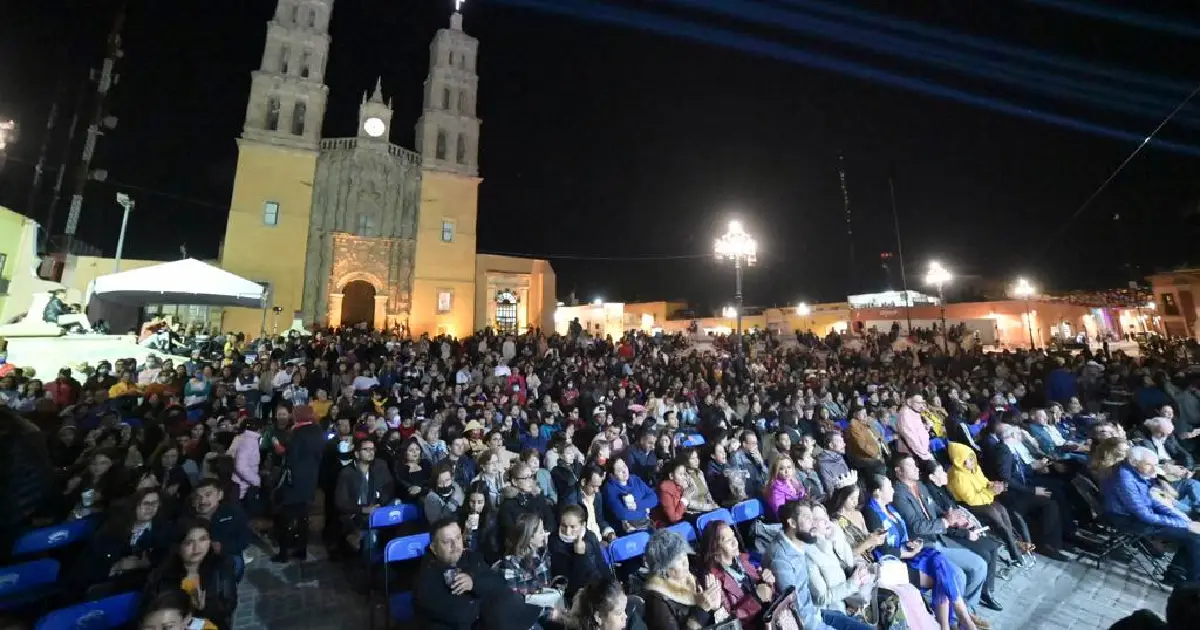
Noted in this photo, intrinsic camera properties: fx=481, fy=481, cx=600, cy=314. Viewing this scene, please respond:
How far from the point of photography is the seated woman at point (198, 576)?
111 inches

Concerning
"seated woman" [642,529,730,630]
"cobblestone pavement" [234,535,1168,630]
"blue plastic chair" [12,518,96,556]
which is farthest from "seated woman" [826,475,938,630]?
"blue plastic chair" [12,518,96,556]

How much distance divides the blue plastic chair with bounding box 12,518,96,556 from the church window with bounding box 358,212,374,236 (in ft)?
73.0

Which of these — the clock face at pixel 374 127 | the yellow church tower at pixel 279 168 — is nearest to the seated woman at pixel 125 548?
the yellow church tower at pixel 279 168

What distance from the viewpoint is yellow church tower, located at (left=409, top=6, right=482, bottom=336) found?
2425 cm

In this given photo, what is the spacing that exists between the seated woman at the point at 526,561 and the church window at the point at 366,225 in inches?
932

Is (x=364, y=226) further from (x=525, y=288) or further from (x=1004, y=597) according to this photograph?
(x=1004, y=597)

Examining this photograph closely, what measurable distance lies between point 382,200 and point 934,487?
25.2 metres

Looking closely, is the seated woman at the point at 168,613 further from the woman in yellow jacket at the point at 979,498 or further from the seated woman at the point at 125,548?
the woman in yellow jacket at the point at 979,498

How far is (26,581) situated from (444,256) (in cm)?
2283

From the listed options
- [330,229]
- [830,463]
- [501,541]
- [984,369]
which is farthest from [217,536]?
[330,229]

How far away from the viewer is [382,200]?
2422cm

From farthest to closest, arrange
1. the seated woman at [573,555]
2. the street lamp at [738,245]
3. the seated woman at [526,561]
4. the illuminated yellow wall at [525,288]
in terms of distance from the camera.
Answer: the illuminated yellow wall at [525,288]
the street lamp at [738,245]
the seated woman at [573,555]
the seated woman at [526,561]

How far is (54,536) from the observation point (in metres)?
3.41

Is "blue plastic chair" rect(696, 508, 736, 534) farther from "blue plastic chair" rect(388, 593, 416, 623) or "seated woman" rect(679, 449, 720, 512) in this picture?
"blue plastic chair" rect(388, 593, 416, 623)
